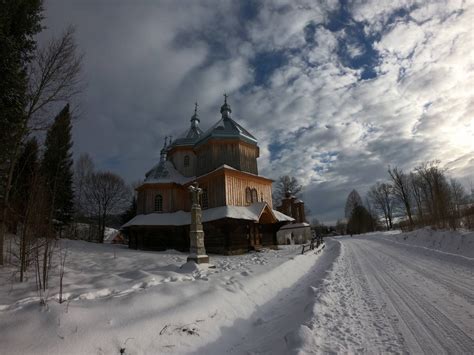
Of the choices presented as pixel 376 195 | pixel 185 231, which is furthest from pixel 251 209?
pixel 376 195

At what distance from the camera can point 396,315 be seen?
14.3 feet

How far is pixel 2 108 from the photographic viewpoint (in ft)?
24.2

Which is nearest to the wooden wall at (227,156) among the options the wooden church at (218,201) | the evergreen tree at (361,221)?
the wooden church at (218,201)

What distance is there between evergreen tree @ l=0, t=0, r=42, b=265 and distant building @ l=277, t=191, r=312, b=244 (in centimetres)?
3083

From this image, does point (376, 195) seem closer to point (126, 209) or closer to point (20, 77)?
point (126, 209)

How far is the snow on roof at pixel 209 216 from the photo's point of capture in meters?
17.2

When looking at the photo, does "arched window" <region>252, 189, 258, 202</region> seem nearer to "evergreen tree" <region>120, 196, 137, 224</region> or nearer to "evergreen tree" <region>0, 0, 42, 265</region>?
"evergreen tree" <region>0, 0, 42, 265</region>

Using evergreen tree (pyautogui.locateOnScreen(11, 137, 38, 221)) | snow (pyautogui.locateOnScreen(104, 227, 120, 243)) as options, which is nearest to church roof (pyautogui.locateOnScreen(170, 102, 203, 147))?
evergreen tree (pyautogui.locateOnScreen(11, 137, 38, 221))

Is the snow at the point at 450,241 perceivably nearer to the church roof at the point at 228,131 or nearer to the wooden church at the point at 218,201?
the wooden church at the point at 218,201

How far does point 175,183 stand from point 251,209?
318 inches

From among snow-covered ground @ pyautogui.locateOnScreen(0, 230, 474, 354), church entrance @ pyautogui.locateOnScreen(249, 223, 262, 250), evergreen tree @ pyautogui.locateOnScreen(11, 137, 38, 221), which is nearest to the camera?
snow-covered ground @ pyautogui.locateOnScreen(0, 230, 474, 354)

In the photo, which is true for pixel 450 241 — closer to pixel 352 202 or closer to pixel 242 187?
pixel 242 187

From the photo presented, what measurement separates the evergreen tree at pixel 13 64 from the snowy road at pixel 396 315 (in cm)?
981

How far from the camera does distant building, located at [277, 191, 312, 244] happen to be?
35.5m
